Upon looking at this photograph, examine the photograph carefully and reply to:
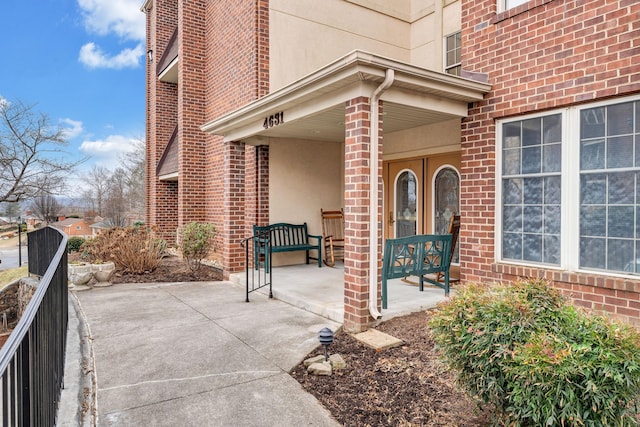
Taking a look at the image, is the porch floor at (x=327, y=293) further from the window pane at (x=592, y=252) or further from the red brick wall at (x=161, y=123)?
the red brick wall at (x=161, y=123)

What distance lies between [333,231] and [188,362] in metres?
5.53

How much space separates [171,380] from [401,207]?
5.85 metres

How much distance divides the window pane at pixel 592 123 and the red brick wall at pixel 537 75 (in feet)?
0.50

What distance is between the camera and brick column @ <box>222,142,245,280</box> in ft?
26.2

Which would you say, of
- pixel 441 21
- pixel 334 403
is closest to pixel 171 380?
pixel 334 403

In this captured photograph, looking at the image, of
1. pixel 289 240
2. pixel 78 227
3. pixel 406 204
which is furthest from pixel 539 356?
pixel 78 227

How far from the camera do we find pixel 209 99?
10.8 metres

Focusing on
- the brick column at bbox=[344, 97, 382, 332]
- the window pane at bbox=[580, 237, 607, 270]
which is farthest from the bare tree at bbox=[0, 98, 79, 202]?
the window pane at bbox=[580, 237, 607, 270]

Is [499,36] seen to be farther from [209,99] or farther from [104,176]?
[104,176]

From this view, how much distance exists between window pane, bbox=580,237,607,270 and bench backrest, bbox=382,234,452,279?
67.5 inches

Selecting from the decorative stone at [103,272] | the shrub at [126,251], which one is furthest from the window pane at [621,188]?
the shrub at [126,251]

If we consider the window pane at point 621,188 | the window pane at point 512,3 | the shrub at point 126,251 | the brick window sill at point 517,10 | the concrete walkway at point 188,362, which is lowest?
the concrete walkway at point 188,362

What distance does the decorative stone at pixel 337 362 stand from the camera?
3.73 metres

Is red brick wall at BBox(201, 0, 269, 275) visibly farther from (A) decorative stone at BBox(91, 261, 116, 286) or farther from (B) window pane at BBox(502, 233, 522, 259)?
(B) window pane at BBox(502, 233, 522, 259)
